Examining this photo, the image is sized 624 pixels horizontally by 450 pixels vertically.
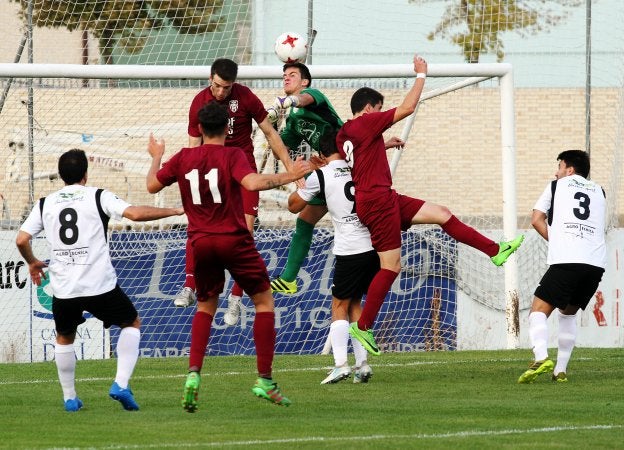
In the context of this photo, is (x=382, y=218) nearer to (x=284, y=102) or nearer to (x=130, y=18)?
(x=284, y=102)

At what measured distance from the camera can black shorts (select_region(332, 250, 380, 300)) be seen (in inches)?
462

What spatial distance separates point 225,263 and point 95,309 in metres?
1.07

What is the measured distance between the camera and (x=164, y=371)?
42.9ft

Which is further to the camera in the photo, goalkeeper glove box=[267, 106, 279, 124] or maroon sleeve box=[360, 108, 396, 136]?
goalkeeper glove box=[267, 106, 279, 124]

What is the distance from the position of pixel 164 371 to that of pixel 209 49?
21.3 ft

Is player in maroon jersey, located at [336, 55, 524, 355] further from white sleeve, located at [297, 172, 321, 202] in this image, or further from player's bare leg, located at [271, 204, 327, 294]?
player's bare leg, located at [271, 204, 327, 294]

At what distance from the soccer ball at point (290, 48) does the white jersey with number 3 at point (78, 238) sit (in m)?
4.01

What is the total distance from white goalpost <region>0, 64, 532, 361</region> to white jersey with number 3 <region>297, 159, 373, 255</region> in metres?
3.81

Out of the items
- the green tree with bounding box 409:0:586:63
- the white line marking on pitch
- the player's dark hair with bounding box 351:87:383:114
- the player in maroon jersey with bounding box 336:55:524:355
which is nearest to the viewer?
the white line marking on pitch

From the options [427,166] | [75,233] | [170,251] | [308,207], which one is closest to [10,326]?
[170,251]

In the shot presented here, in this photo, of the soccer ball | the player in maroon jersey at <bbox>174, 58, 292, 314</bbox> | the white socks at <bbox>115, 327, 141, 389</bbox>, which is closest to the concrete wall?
the soccer ball

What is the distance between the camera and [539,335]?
11391 mm

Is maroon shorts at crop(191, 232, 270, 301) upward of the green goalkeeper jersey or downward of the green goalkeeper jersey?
downward

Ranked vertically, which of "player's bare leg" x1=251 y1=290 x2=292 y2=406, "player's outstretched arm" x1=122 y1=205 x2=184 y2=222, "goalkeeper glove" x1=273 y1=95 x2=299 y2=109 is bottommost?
"player's bare leg" x1=251 y1=290 x2=292 y2=406
